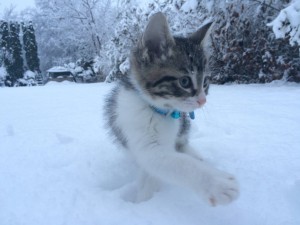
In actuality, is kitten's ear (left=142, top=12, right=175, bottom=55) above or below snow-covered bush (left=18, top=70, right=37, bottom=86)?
above

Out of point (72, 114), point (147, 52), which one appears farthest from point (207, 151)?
point (72, 114)

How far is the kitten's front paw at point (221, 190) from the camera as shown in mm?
1176

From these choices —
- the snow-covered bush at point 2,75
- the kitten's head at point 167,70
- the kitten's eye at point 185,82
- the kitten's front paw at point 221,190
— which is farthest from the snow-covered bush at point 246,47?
the snow-covered bush at point 2,75

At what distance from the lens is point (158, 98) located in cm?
176

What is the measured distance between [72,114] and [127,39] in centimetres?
591

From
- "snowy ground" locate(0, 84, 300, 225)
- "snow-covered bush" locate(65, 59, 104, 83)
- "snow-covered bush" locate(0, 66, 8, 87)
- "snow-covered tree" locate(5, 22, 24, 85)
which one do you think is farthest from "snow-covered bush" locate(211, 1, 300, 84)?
"snow-covered tree" locate(5, 22, 24, 85)

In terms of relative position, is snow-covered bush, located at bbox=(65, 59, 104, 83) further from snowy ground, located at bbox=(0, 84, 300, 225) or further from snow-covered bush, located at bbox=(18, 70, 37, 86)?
snowy ground, located at bbox=(0, 84, 300, 225)

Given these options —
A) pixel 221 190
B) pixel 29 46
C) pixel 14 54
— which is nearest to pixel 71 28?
pixel 29 46

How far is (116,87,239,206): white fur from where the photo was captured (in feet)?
4.04

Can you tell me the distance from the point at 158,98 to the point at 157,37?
381 mm

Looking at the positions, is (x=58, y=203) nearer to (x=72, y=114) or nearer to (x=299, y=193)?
(x=299, y=193)

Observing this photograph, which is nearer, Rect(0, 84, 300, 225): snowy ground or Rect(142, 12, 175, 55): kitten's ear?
Rect(0, 84, 300, 225): snowy ground

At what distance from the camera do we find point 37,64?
1673 centimetres

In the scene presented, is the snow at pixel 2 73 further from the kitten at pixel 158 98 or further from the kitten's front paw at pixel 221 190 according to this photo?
the kitten's front paw at pixel 221 190
